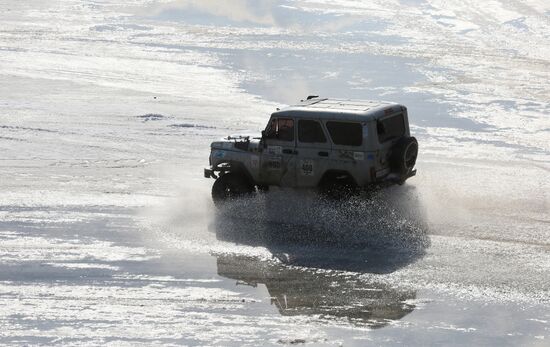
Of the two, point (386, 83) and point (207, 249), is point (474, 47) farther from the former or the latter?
point (207, 249)

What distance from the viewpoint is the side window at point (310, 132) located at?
1547cm

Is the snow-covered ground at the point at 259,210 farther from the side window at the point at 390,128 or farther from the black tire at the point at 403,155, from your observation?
the side window at the point at 390,128

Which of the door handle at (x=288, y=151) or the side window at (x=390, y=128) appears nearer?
the side window at (x=390, y=128)

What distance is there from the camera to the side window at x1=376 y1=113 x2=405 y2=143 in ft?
50.2

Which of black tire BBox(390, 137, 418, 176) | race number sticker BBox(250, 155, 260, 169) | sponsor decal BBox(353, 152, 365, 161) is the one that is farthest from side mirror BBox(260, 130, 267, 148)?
black tire BBox(390, 137, 418, 176)

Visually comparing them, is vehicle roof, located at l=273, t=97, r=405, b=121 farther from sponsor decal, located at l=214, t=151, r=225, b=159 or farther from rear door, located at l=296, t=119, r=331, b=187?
sponsor decal, located at l=214, t=151, r=225, b=159

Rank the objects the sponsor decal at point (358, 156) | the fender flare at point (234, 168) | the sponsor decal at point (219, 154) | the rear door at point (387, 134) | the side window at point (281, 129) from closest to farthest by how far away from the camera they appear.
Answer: the sponsor decal at point (358, 156) < the rear door at point (387, 134) < the side window at point (281, 129) < the fender flare at point (234, 168) < the sponsor decal at point (219, 154)

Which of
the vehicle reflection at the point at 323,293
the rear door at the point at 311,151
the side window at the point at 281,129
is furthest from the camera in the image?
the side window at the point at 281,129

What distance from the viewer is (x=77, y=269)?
1341 centimetres

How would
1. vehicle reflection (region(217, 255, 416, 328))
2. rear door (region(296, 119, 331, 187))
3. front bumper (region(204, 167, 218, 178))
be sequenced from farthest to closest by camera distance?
1. front bumper (region(204, 167, 218, 178))
2. rear door (region(296, 119, 331, 187))
3. vehicle reflection (region(217, 255, 416, 328))

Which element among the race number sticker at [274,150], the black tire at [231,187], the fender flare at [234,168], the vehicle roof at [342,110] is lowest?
the black tire at [231,187]

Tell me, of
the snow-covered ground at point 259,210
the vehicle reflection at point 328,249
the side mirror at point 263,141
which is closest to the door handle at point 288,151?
the side mirror at point 263,141

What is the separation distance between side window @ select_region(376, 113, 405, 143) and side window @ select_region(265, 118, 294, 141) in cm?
151

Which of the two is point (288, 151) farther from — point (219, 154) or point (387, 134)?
point (387, 134)
